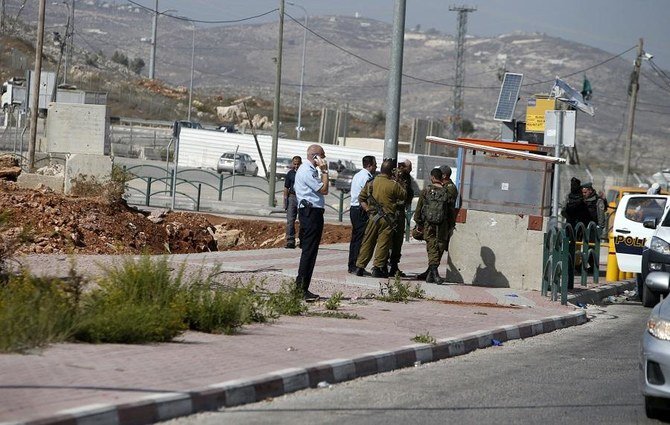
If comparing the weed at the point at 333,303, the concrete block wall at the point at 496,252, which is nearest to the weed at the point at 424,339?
the weed at the point at 333,303

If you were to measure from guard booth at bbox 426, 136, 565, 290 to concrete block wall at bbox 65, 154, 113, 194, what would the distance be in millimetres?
9716

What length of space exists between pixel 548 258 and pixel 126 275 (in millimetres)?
8203

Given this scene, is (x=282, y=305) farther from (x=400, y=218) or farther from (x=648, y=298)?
(x=648, y=298)

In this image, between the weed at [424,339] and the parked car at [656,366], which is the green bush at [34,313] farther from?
the parked car at [656,366]

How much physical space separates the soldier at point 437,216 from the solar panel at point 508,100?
487 inches

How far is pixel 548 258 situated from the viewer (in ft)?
58.0

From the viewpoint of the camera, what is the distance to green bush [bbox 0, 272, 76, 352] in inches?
364

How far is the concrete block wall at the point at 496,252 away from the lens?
18438 mm

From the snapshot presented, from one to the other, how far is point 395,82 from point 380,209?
2.67 metres

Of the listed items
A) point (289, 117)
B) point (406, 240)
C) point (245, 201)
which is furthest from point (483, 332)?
point (289, 117)

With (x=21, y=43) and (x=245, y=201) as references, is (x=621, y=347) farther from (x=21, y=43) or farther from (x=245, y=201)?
(x=21, y=43)

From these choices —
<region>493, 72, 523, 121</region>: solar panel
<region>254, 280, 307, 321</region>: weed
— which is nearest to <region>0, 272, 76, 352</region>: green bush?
<region>254, 280, 307, 321</region>: weed

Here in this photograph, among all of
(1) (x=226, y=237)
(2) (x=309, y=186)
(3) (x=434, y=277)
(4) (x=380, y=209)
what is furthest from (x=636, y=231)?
(1) (x=226, y=237)

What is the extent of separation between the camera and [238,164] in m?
67.2
